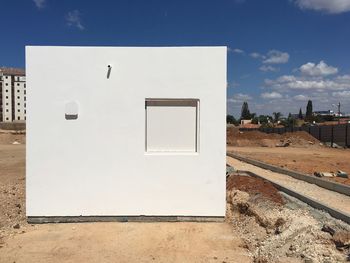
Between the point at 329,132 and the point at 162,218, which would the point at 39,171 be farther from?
the point at 329,132

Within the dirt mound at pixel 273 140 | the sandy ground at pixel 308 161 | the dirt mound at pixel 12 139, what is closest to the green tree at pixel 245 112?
the dirt mound at pixel 273 140

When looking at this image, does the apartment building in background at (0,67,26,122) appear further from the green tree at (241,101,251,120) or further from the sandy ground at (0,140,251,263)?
the sandy ground at (0,140,251,263)

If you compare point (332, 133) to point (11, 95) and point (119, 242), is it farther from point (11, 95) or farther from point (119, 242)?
point (11, 95)

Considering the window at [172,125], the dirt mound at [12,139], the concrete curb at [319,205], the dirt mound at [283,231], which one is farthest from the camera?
the dirt mound at [12,139]

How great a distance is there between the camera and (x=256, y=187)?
1112 cm

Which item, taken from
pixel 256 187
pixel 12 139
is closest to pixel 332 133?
pixel 256 187

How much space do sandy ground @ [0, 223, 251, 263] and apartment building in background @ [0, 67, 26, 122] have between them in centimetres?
11366

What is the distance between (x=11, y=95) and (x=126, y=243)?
117 m

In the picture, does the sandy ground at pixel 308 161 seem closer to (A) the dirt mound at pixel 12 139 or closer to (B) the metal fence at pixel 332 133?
(B) the metal fence at pixel 332 133

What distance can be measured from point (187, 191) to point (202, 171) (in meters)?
0.55

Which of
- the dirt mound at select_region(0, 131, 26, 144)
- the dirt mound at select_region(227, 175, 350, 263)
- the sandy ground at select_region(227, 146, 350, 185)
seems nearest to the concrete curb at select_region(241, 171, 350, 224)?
the dirt mound at select_region(227, 175, 350, 263)

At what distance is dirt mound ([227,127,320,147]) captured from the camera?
42.5m

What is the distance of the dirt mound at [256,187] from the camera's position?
385 inches

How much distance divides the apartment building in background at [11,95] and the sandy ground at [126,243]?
113664mm
